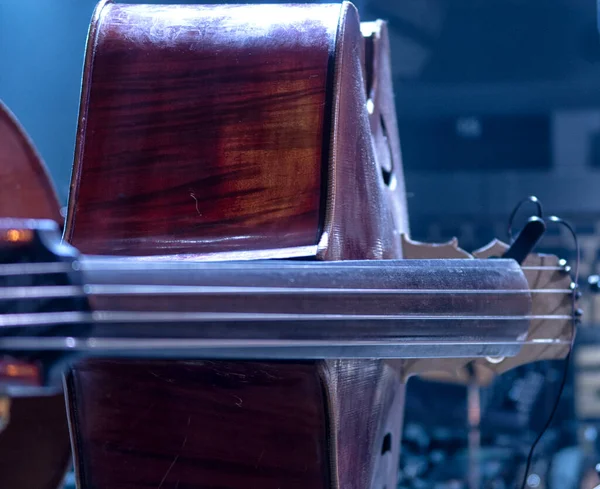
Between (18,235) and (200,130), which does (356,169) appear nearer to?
(200,130)

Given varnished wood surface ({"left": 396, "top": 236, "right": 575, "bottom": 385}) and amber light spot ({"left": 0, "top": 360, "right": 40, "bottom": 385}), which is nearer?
amber light spot ({"left": 0, "top": 360, "right": 40, "bottom": 385})

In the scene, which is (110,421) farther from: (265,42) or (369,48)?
(369,48)

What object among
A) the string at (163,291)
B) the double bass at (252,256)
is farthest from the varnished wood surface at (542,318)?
the string at (163,291)

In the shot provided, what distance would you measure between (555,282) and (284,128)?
0.45 m

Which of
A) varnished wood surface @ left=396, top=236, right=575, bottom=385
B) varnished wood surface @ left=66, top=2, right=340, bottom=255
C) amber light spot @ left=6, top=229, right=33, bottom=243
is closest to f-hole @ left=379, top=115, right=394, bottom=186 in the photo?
varnished wood surface @ left=396, top=236, right=575, bottom=385

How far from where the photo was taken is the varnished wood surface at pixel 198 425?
2.11 ft

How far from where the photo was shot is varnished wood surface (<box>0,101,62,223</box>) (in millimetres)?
853

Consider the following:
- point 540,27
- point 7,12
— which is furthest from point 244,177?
point 540,27

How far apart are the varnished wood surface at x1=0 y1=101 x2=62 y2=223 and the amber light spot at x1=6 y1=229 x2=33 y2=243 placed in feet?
1.42

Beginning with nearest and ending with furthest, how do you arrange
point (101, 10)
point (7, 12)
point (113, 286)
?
point (113, 286) < point (101, 10) < point (7, 12)

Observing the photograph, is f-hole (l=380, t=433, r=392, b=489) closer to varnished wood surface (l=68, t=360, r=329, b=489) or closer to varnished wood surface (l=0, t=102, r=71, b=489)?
varnished wood surface (l=68, t=360, r=329, b=489)

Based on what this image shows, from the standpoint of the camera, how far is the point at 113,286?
0.49 metres

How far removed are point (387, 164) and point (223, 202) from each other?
39 centimetres

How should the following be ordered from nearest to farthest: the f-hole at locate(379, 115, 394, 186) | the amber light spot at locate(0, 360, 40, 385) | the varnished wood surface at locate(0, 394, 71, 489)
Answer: the amber light spot at locate(0, 360, 40, 385) < the varnished wood surface at locate(0, 394, 71, 489) < the f-hole at locate(379, 115, 394, 186)
